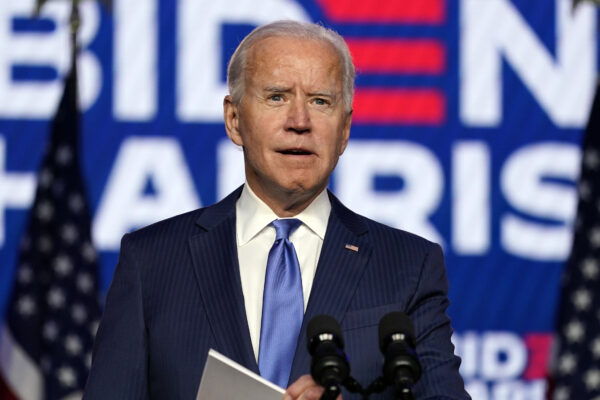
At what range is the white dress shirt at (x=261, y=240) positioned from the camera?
1827 mm

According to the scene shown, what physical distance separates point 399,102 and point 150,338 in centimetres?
343

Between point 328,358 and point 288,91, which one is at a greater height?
point 288,91

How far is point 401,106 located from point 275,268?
3.28 meters

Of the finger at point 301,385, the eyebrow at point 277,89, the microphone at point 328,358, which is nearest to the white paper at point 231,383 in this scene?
the finger at point 301,385

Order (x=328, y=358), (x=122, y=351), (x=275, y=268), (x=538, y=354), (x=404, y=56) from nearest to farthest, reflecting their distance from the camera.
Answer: (x=328, y=358) → (x=122, y=351) → (x=275, y=268) → (x=538, y=354) → (x=404, y=56)

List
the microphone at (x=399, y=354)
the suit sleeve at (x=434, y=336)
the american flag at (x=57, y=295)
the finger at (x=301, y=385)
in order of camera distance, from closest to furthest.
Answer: the microphone at (x=399, y=354), the finger at (x=301, y=385), the suit sleeve at (x=434, y=336), the american flag at (x=57, y=295)

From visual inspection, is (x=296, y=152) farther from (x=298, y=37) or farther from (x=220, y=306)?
(x=220, y=306)

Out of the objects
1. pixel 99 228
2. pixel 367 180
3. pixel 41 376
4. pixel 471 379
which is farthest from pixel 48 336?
pixel 471 379

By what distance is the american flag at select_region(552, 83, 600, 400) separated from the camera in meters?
4.89

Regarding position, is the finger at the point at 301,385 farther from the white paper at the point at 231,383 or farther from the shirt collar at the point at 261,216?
the shirt collar at the point at 261,216

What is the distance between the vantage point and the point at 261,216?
190 cm

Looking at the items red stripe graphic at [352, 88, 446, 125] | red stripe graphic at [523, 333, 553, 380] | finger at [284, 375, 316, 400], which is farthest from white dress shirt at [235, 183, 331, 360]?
red stripe graphic at [523, 333, 553, 380]

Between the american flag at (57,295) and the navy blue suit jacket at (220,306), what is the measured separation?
10.1 ft

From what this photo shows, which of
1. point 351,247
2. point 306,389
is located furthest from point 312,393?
point 351,247
